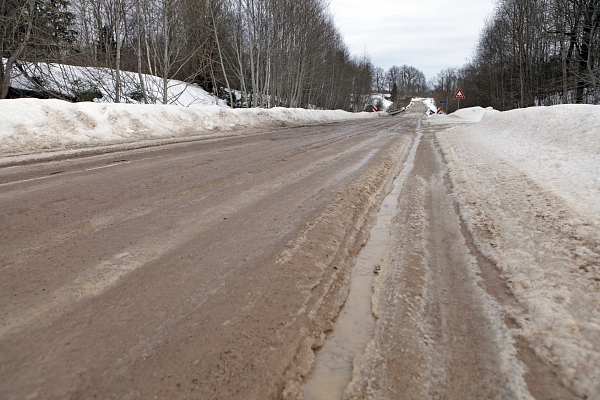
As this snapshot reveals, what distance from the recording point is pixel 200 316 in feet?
6.68

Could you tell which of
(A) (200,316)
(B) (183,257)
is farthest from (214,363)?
(B) (183,257)

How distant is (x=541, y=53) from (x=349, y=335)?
39065mm

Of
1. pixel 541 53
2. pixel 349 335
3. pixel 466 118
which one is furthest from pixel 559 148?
pixel 541 53

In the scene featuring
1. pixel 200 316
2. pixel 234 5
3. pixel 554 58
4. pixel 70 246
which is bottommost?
pixel 200 316

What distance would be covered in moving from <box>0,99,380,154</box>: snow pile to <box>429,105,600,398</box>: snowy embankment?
8364 mm

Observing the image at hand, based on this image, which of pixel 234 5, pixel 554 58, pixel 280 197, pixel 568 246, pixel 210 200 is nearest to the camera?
pixel 568 246

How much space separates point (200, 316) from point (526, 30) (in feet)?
121

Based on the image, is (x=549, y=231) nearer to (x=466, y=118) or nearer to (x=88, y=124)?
(x=88, y=124)

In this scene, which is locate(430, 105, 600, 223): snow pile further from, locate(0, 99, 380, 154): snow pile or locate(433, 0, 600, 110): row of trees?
locate(433, 0, 600, 110): row of trees

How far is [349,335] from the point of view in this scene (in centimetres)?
202

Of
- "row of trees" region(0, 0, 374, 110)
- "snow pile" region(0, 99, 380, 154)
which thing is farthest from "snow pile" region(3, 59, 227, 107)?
"snow pile" region(0, 99, 380, 154)

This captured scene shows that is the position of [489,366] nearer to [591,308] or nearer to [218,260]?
[591,308]

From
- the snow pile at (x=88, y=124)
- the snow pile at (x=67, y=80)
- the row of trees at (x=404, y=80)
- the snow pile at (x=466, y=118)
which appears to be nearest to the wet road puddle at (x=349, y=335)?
the snow pile at (x=88, y=124)

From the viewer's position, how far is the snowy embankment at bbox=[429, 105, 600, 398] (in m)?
1.87
